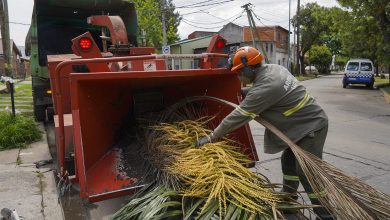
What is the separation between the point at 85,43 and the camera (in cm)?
408

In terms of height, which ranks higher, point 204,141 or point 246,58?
point 246,58

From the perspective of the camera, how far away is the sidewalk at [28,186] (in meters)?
4.02

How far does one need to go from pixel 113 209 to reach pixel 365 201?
2560 mm

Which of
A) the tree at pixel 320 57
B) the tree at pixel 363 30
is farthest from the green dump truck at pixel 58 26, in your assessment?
the tree at pixel 320 57

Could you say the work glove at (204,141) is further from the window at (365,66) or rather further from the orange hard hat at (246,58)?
the window at (365,66)

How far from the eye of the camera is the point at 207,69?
3.82m

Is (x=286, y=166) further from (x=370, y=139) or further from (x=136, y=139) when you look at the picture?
(x=370, y=139)

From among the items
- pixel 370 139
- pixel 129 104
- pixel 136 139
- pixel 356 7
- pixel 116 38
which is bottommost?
pixel 370 139

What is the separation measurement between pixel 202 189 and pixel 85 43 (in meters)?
2.10

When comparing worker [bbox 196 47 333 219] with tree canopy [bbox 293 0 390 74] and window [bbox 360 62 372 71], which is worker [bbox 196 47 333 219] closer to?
tree canopy [bbox 293 0 390 74]

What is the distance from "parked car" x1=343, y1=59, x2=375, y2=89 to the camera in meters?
23.4

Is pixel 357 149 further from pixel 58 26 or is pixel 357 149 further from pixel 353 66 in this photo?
pixel 353 66

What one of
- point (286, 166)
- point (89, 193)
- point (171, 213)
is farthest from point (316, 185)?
point (89, 193)

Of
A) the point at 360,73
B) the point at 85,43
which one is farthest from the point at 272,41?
the point at 85,43
